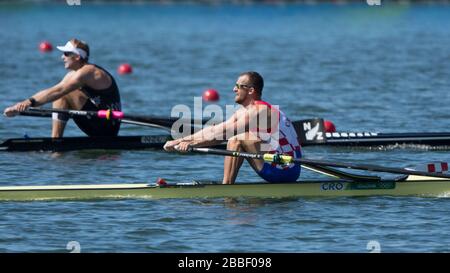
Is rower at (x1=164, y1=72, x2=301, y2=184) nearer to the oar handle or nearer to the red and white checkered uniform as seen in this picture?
the red and white checkered uniform

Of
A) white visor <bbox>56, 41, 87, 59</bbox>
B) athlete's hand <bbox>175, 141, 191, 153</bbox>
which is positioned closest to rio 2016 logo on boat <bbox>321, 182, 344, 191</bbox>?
athlete's hand <bbox>175, 141, 191, 153</bbox>

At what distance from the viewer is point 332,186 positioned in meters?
15.8

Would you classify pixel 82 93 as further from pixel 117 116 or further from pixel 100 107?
pixel 117 116

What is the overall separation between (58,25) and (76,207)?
182ft

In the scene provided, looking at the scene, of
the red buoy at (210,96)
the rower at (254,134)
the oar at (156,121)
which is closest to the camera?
the rower at (254,134)

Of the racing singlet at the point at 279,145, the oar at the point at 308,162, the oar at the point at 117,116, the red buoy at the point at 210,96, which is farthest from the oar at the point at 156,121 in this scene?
the red buoy at the point at 210,96

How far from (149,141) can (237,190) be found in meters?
4.78

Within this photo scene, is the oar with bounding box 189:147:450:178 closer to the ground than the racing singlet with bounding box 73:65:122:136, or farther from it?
closer to the ground

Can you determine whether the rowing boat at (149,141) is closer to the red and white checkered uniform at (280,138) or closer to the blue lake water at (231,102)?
the blue lake water at (231,102)

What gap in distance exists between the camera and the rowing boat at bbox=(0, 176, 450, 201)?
1558 centimetres

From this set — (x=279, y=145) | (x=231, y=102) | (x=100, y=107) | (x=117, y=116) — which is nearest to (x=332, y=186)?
(x=279, y=145)

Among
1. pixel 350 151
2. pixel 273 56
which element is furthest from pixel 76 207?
pixel 273 56

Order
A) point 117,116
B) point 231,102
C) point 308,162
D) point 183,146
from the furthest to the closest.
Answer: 1. point 231,102
2. point 117,116
3. point 183,146
4. point 308,162

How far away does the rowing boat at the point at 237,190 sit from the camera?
51.1 feet
